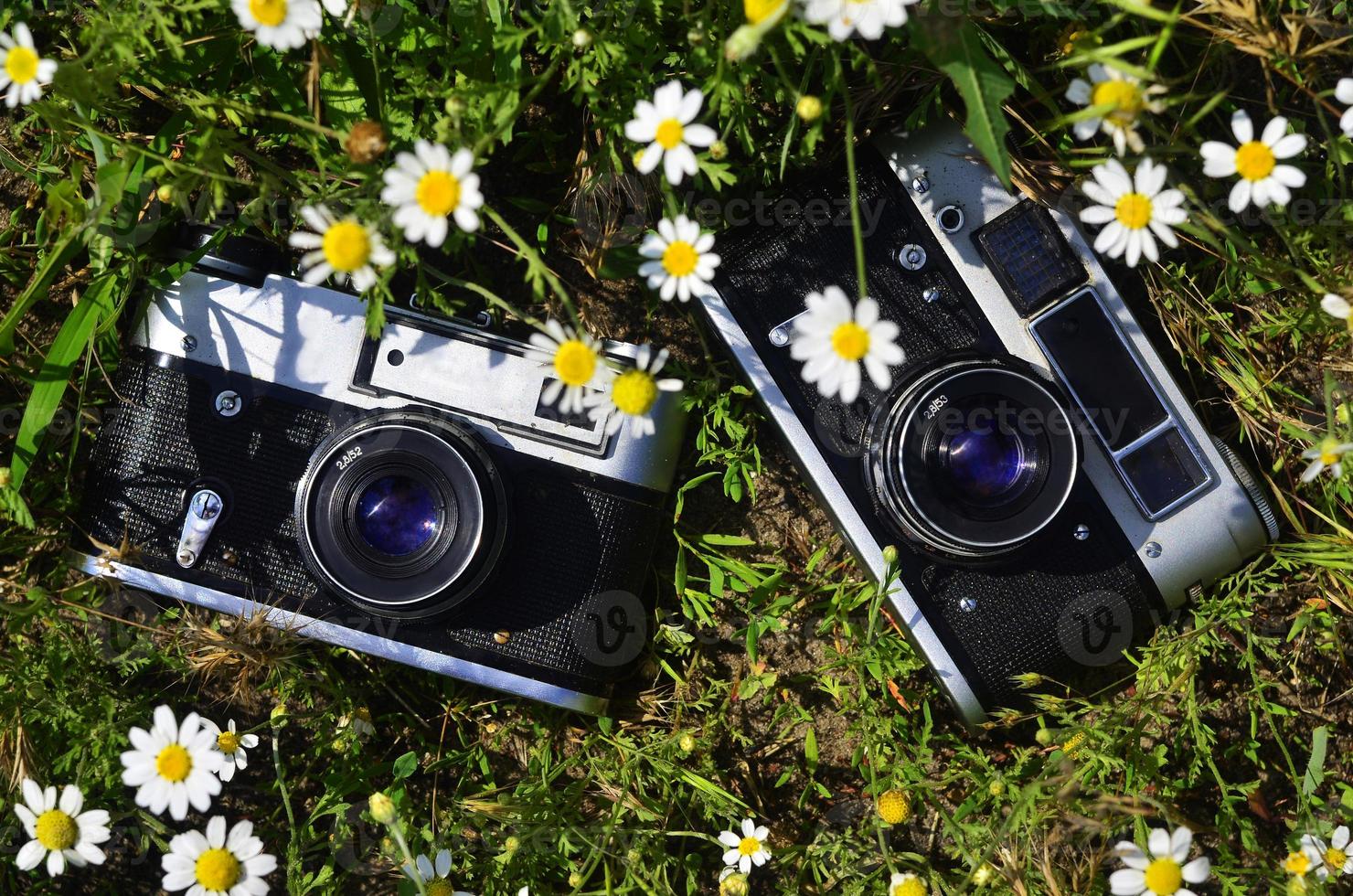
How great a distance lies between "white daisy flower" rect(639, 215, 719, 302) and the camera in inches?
42.5

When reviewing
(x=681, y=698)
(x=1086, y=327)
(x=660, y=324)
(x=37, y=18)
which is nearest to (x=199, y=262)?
(x=37, y=18)

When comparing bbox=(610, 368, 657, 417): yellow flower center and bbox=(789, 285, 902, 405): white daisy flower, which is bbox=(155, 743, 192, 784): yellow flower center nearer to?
bbox=(610, 368, 657, 417): yellow flower center

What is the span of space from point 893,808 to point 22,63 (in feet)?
4.13

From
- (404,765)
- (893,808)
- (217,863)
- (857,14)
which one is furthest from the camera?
(404,765)

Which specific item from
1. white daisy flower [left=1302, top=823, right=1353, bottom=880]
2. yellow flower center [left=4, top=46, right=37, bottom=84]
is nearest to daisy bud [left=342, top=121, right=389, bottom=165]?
yellow flower center [left=4, top=46, right=37, bottom=84]

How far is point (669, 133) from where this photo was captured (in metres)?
1.07

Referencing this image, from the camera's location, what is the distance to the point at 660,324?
1.42 m

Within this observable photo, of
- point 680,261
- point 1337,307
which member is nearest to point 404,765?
point 680,261

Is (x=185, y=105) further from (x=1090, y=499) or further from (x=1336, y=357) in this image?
(x=1336, y=357)

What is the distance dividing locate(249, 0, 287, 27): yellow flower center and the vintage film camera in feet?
0.89

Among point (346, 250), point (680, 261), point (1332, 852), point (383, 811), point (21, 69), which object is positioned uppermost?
point (21, 69)

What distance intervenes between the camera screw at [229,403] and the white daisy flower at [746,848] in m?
0.79

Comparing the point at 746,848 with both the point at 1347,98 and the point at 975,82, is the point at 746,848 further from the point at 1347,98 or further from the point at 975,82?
the point at 1347,98

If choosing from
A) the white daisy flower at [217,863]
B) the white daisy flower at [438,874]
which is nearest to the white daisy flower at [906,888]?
the white daisy flower at [438,874]
